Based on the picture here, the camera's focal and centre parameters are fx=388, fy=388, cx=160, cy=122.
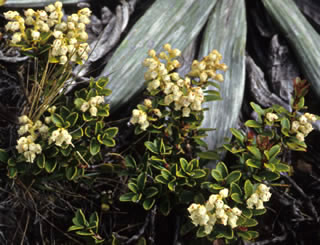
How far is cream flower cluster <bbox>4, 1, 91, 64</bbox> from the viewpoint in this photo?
130cm

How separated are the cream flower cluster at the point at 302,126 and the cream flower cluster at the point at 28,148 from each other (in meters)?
0.81

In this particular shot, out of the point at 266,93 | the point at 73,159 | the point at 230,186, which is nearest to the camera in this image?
the point at 230,186

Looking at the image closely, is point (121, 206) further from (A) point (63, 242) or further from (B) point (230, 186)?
(B) point (230, 186)

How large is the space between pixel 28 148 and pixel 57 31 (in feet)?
1.34

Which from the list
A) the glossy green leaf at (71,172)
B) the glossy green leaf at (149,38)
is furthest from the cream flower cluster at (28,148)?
the glossy green leaf at (149,38)

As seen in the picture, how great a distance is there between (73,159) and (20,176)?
0.68 feet

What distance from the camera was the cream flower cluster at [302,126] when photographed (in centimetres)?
121

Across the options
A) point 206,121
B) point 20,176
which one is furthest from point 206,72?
point 20,176

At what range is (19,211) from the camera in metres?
1.47

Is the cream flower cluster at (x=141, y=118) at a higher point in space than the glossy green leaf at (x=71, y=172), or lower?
higher

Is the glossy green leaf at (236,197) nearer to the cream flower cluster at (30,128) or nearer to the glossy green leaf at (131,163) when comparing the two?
the glossy green leaf at (131,163)

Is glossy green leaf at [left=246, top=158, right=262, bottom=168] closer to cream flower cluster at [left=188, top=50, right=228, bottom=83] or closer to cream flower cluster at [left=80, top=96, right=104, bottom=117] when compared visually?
cream flower cluster at [left=188, top=50, right=228, bottom=83]

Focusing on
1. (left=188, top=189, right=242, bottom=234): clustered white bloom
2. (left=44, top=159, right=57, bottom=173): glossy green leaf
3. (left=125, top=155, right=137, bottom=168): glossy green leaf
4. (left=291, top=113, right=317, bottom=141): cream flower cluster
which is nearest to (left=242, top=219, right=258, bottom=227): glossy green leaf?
(left=188, top=189, right=242, bottom=234): clustered white bloom

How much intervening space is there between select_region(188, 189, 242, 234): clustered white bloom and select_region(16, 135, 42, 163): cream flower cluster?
0.52 m
